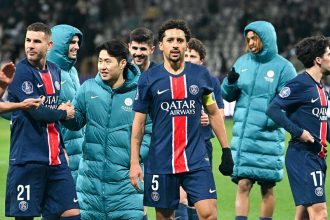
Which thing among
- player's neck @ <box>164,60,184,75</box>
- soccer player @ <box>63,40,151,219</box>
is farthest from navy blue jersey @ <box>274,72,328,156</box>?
soccer player @ <box>63,40,151,219</box>

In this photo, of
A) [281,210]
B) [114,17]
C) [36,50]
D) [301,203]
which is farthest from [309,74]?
[114,17]

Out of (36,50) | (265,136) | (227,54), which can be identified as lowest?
Result: (265,136)

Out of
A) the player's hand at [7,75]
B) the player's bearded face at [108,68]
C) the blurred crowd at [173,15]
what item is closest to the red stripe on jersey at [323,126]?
the player's bearded face at [108,68]

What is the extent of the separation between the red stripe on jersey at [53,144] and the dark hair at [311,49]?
7.38 ft

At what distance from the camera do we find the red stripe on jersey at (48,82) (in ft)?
24.9

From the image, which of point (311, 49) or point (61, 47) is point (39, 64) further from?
point (311, 49)

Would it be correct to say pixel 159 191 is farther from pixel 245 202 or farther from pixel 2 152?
pixel 2 152

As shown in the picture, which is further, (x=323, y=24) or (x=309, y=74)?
(x=323, y=24)

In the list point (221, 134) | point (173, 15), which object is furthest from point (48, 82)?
point (173, 15)

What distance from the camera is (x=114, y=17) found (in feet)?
94.9

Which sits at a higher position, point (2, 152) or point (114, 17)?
point (114, 17)

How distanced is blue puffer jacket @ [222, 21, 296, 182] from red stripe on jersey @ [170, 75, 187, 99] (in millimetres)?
2246

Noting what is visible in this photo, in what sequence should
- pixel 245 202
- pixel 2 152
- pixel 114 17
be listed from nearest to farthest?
1. pixel 245 202
2. pixel 2 152
3. pixel 114 17

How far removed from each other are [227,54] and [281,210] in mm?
15848
